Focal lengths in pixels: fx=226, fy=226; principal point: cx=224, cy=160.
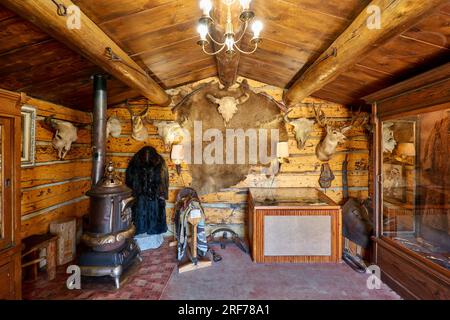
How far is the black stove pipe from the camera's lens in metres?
Answer: 3.05

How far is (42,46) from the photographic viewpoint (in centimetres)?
224

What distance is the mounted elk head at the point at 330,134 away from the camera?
403cm

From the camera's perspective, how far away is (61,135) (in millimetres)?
3445

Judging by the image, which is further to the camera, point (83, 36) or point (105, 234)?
point (105, 234)

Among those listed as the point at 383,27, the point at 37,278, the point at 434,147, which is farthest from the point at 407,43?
the point at 37,278

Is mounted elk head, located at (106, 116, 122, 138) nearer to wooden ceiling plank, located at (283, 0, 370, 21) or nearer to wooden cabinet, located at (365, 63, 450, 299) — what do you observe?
wooden ceiling plank, located at (283, 0, 370, 21)

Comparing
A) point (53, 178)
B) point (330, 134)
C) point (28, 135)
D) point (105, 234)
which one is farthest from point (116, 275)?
point (330, 134)

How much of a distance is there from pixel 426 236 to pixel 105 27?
4297 millimetres

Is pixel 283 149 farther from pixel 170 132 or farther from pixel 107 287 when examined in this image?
pixel 107 287

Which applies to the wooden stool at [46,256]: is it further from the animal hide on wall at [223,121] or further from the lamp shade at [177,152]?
the animal hide on wall at [223,121]

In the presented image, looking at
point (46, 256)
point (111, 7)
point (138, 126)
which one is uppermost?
point (111, 7)

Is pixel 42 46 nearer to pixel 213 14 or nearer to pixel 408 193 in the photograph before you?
pixel 213 14

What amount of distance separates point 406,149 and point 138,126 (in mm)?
4216

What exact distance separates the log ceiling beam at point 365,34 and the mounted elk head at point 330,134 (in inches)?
53.3
